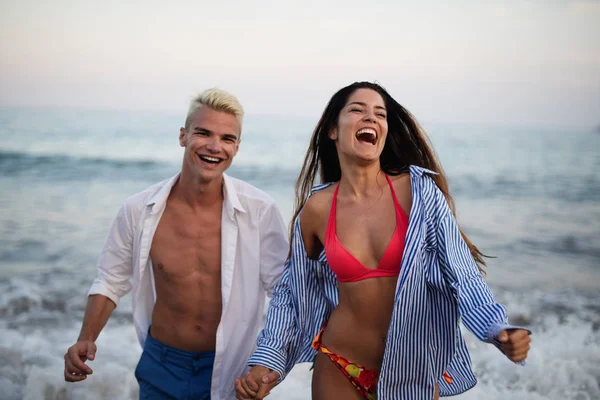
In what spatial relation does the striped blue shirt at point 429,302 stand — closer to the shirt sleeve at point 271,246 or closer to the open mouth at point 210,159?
the shirt sleeve at point 271,246

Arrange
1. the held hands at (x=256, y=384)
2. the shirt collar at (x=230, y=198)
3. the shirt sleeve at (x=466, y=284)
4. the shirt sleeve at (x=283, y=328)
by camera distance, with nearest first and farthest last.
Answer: the shirt sleeve at (x=466, y=284), the held hands at (x=256, y=384), the shirt sleeve at (x=283, y=328), the shirt collar at (x=230, y=198)

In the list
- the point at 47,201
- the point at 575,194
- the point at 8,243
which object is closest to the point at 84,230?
the point at 8,243

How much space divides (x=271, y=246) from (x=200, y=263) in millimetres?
429

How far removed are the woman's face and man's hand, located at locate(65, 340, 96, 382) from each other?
5.78 feet

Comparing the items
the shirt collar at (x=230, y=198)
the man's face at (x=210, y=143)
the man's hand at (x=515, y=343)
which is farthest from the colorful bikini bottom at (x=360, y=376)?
the man's face at (x=210, y=143)

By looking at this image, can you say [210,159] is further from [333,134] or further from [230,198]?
[333,134]

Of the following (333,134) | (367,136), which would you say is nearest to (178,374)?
(333,134)

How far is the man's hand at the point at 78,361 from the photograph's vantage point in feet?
11.9

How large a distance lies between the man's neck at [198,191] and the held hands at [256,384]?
3.87 ft

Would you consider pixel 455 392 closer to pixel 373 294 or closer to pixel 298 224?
pixel 373 294

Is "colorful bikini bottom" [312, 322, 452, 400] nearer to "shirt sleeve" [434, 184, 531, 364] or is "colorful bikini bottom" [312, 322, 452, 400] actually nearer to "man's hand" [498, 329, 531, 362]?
"shirt sleeve" [434, 184, 531, 364]

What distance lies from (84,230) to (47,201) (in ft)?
10.0

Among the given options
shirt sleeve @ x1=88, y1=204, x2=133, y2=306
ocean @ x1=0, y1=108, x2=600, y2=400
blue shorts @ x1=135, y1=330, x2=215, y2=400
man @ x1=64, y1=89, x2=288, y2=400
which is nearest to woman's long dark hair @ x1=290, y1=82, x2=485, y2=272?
man @ x1=64, y1=89, x2=288, y2=400

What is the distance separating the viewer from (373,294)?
9.77 feet
